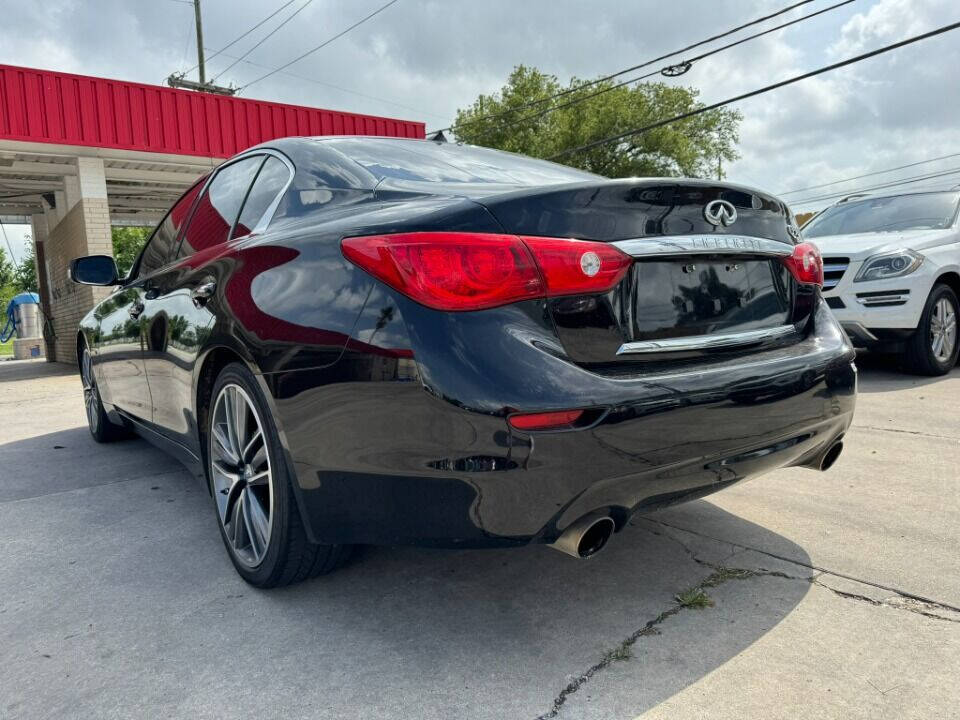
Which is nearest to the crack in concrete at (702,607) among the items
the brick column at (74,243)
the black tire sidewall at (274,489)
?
the black tire sidewall at (274,489)

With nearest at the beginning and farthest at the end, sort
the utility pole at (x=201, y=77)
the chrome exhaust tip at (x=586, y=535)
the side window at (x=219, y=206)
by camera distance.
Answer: the chrome exhaust tip at (x=586, y=535), the side window at (x=219, y=206), the utility pole at (x=201, y=77)

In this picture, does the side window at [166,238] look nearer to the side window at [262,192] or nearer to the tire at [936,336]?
the side window at [262,192]

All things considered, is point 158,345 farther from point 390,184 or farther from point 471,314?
point 471,314

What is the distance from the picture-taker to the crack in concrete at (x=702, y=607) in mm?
1774

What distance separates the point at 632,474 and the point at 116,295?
3418 millimetres

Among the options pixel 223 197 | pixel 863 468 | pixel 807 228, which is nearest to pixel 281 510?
pixel 223 197

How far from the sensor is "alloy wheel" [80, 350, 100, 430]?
15.6 ft

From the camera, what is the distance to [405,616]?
2150 millimetres

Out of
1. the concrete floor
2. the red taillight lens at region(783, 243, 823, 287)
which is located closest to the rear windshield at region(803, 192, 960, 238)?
the concrete floor

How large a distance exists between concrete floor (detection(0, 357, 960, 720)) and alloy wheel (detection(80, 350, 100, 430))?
1.67 metres

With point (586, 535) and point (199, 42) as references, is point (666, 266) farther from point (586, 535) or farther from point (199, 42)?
point (199, 42)

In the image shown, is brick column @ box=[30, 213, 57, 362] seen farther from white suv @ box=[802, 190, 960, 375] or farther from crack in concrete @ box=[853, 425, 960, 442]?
crack in concrete @ box=[853, 425, 960, 442]

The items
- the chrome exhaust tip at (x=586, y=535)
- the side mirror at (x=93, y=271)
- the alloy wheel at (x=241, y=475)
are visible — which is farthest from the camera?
the side mirror at (x=93, y=271)

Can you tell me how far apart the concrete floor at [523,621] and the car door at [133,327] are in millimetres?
659
